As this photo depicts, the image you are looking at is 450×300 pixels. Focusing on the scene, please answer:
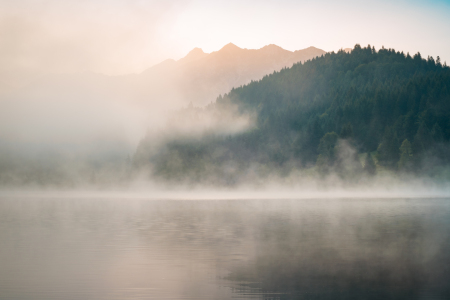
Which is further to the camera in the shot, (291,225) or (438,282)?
(291,225)

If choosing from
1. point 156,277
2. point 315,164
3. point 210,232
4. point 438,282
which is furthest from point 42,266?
point 315,164

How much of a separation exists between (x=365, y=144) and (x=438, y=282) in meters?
184

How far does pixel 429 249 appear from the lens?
32.4m

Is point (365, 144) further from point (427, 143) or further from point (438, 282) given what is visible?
point (438, 282)

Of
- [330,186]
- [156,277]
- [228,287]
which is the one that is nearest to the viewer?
[228,287]

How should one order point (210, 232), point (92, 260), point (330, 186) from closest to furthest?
1. point (92, 260)
2. point (210, 232)
3. point (330, 186)

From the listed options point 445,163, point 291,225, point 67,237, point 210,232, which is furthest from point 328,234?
point 445,163

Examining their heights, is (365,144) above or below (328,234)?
above

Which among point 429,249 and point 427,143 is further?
point 427,143

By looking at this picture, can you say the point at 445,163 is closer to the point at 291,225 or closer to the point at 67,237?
the point at 291,225

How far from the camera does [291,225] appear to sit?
165 ft

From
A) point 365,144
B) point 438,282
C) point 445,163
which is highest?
point 365,144

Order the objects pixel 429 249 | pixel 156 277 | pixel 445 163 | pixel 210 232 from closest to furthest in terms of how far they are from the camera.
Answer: pixel 156 277 → pixel 429 249 → pixel 210 232 → pixel 445 163

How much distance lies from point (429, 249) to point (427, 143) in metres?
147
